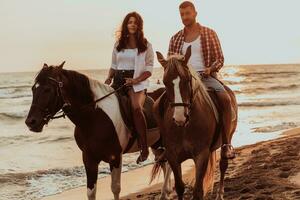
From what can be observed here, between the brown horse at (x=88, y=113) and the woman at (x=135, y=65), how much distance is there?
312 millimetres

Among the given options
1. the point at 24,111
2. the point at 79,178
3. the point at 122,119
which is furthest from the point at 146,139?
the point at 24,111

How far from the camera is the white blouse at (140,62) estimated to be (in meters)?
6.79

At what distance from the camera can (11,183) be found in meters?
10.3

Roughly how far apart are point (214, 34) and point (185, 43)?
0.40m

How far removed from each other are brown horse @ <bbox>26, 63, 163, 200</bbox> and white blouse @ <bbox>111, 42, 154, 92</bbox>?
499mm

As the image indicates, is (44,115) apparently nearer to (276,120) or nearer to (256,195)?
(256,195)

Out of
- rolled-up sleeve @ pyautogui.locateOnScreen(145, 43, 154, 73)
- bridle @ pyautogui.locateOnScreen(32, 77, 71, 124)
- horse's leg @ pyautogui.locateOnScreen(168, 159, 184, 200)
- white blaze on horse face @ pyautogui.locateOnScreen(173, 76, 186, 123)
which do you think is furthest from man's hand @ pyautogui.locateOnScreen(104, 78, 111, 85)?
white blaze on horse face @ pyautogui.locateOnScreen(173, 76, 186, 123)

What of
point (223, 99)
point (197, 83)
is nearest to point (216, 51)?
point (223, 99)

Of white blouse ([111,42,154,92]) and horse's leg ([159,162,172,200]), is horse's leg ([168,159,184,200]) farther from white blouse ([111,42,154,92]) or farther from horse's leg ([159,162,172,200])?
horse's leg ([159,162,172,200])

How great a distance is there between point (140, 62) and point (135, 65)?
0.08 m

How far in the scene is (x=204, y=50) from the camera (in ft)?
20.5

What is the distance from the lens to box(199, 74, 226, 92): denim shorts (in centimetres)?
615

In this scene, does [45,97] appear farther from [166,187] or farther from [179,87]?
[166,187]

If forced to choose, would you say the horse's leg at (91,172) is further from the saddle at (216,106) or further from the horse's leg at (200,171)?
the horse's leg at (200,171)
